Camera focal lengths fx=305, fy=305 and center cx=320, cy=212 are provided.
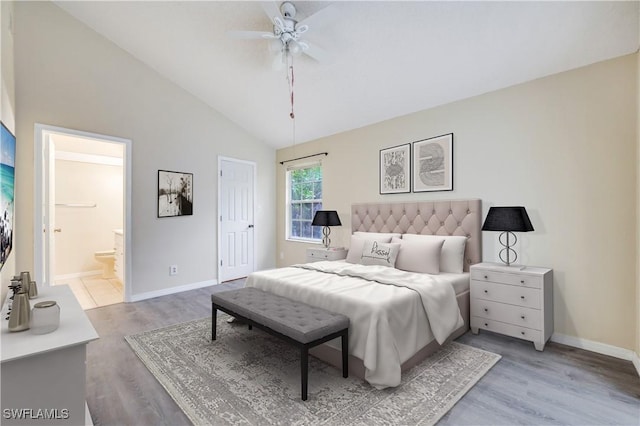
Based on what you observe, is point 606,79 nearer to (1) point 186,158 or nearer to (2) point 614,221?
(2) point 614,221

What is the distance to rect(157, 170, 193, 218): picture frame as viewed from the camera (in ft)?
14.1

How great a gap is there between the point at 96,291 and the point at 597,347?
19.8 ft

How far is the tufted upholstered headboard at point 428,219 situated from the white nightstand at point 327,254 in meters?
0.38

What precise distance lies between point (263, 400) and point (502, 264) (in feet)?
8.15

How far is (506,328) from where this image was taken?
8.89 feet

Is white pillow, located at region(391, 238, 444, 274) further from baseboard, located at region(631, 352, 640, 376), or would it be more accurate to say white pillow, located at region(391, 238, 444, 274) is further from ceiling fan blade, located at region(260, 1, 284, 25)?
ceiling fan blade, located at region(260, 1, 284, 25)

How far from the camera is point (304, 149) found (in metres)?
5.38

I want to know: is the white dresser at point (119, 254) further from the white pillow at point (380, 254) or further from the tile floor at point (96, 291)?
the white pillow at point (380, 254)

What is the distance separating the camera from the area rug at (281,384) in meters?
1.75

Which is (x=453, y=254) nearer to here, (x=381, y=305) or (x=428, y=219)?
(x=428, y=219)

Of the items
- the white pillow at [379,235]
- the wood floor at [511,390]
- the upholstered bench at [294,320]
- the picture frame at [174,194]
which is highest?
the picture frame at [174,194]

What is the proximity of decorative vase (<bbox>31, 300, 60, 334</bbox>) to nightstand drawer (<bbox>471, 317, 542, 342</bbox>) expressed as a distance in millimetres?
3187

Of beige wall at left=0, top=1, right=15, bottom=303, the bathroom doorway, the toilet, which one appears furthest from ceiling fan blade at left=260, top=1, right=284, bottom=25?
the toilet
